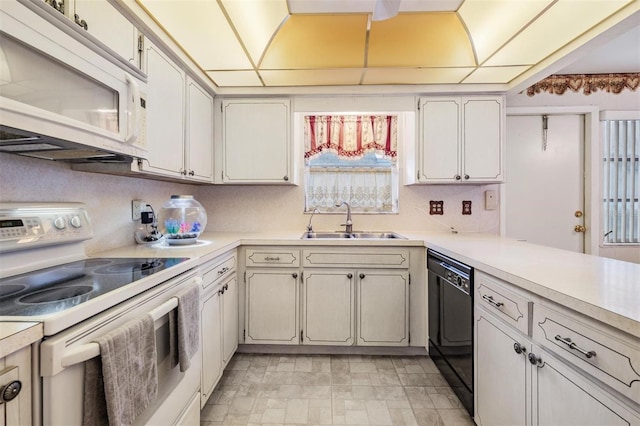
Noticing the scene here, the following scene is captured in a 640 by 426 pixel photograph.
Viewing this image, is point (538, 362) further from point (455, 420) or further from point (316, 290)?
point (316, 290)

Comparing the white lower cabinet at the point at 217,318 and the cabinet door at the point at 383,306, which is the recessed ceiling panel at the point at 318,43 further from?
the cabinet door at the point at 383,306

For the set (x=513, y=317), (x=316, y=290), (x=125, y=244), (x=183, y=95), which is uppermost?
(x=183, y=95)

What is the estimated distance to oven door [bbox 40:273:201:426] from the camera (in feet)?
2.06

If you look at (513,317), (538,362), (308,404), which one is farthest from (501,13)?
(308,404)

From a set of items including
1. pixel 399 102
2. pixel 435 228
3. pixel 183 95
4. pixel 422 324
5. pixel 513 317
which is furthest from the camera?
pixel 435 228

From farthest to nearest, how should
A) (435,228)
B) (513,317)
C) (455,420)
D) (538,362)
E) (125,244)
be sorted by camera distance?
(435,228) < (125,244) < (455,420) < (513,317) < (538,362)

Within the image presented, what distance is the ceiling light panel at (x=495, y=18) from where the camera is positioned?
151cm

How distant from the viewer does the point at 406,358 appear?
2176mm

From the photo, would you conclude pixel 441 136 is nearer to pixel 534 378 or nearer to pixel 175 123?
pixel 534 378

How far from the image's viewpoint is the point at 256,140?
2439 mm

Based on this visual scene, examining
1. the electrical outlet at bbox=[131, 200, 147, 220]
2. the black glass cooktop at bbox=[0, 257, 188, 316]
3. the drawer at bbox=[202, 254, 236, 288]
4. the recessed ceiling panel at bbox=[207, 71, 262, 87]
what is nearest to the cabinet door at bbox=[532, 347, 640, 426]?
the black glass cooktop at bbox=[0, 257, 188, 316]

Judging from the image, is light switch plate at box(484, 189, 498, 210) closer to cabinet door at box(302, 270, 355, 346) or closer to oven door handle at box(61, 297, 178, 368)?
cabinet door at box(302, 270, 355, 346)

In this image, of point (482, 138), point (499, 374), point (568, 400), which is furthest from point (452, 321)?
point (482, 138)

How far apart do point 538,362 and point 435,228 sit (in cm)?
178
